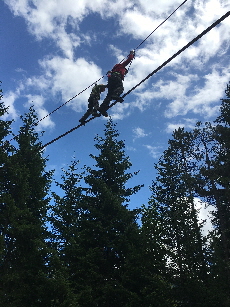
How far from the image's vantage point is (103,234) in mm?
16750

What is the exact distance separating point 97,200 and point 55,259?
19.1 ft

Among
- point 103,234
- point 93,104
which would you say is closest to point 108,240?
point 103,234

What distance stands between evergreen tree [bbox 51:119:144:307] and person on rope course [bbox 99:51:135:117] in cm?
878

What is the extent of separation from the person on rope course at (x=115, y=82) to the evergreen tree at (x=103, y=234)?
8.78m

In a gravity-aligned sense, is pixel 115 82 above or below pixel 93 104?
above

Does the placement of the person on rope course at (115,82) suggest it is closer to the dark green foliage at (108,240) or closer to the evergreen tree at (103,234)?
the dark green foliage at (108,240)

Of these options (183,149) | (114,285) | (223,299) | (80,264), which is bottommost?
(223,299)

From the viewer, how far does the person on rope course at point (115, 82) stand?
9703mm

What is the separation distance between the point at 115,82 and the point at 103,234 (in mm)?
10377

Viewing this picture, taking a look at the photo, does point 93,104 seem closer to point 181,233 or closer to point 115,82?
point 115,82

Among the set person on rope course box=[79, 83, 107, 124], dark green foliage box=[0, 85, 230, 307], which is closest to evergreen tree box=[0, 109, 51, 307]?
dark green foliage box=[0, 85, 230, 307]

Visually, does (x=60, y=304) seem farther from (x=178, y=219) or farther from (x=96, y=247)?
(x=178, y=219)

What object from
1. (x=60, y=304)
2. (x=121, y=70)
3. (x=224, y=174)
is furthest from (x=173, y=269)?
(x=121, y=70)

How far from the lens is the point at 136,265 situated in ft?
48.8
